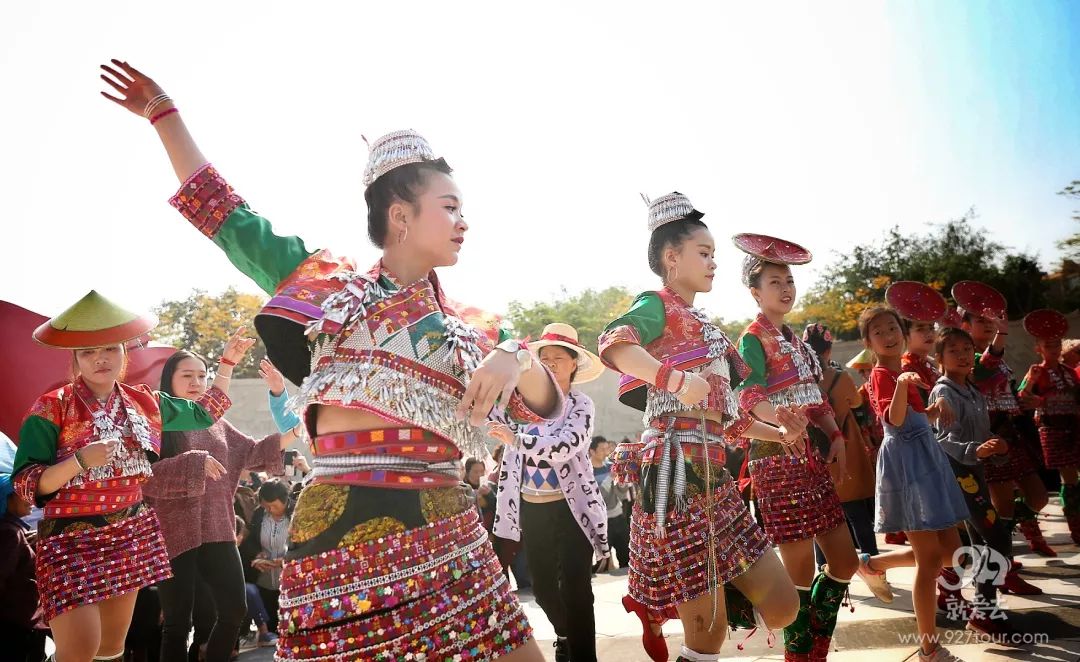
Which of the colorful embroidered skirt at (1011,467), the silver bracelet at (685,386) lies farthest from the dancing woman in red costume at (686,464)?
the colorful embroidered skirt at (1011,467)

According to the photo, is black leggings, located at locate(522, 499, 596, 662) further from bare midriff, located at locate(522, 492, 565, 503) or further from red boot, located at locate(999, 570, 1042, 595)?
red boot, located at locate(999, 570, 1042, 595)

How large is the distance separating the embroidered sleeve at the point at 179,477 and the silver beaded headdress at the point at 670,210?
A: 11.2ft

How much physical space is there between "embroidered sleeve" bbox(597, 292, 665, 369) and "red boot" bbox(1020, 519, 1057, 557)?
635 cm

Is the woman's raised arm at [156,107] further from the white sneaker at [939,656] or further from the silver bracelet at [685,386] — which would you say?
the white sneaker at [939,656]

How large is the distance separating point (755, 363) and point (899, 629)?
2700 millimetres

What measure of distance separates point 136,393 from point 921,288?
5263mm

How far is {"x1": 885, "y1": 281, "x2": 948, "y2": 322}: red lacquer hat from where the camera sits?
562cm

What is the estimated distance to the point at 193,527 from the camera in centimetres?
522

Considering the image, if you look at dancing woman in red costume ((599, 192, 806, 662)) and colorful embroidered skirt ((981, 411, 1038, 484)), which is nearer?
dancing woman in red costume ((599, 192, 806, 662))

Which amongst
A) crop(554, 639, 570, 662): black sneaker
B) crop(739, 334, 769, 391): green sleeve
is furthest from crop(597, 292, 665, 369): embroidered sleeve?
crop(554, 639, 570, 662): black sneaker

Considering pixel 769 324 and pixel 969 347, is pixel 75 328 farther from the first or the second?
pixel 969 347

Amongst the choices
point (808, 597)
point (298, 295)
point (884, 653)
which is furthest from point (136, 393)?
point (884, 653)

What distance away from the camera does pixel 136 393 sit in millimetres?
4680

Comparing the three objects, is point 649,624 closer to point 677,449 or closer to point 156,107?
point 677,449
